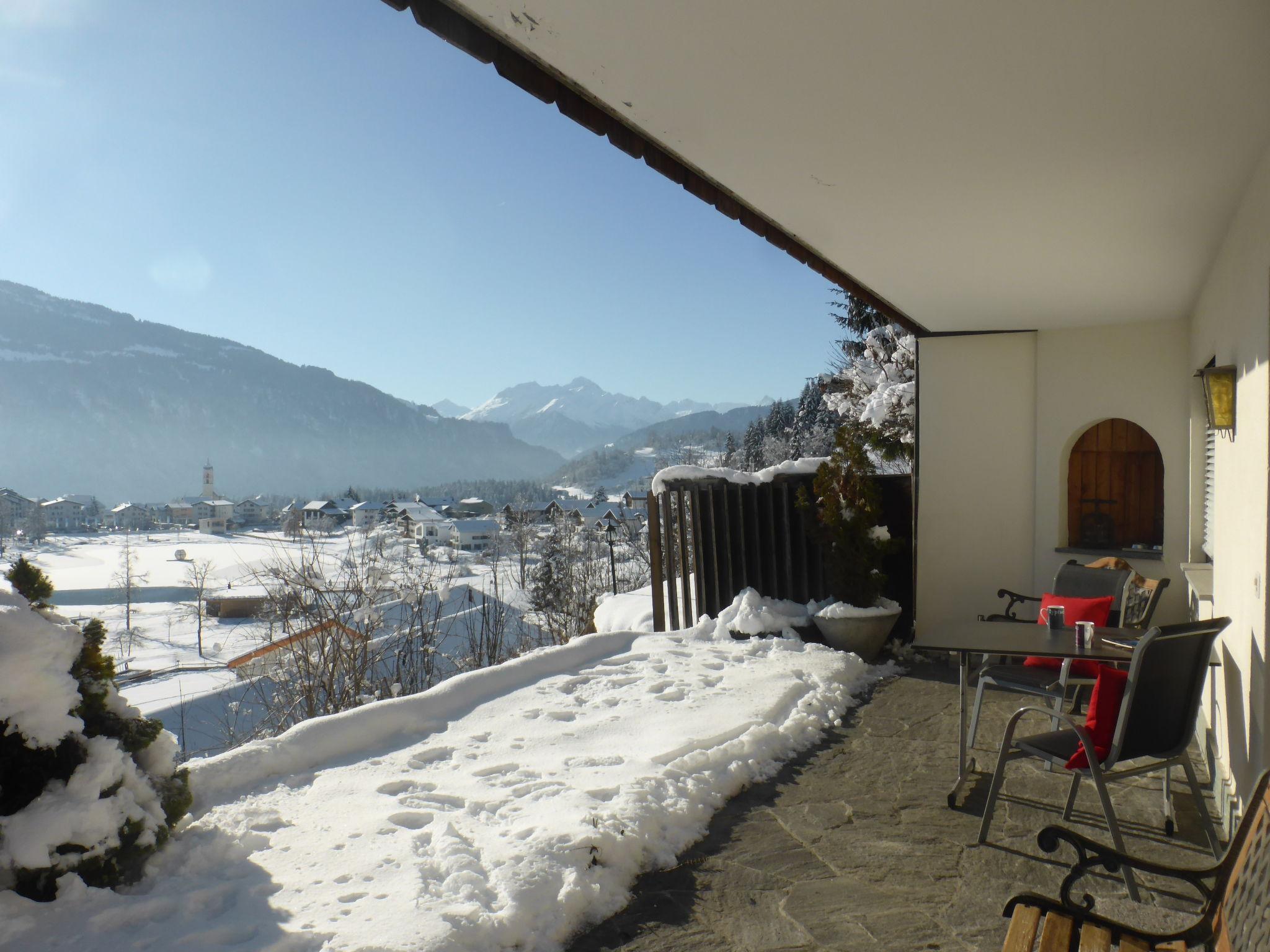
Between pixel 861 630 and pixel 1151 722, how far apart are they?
11.4 feet

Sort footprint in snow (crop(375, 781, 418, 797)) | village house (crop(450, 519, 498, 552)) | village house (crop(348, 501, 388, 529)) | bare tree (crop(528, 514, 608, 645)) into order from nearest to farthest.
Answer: footprint in snow (crop(375, 781, 418, 797)) → bare tree (crop(528, 514, 608, 645)) → village house (crop(348, 501, 388, 529)) → village house (crop(450, 519, 498, 552))

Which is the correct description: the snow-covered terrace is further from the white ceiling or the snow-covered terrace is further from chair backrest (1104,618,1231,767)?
the white ceiling

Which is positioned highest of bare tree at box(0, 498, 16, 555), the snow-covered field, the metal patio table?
bare tree at box(0, 498, 16, 555)

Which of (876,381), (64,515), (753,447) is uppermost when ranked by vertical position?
(876,381)

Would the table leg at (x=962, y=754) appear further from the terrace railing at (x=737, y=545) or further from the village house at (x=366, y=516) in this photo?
the village house at (x=366, y=516)

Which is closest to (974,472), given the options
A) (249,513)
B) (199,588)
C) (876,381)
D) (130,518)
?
(876,381)

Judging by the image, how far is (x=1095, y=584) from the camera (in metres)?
4.99

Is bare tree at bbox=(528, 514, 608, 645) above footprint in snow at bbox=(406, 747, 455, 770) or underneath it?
underneath

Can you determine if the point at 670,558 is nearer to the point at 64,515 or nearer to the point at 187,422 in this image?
the point at 64,515

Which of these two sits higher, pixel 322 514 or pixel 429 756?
pixel 322 514

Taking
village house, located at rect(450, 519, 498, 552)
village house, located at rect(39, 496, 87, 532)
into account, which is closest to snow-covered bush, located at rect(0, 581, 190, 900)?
village house, located at rect(39, 496, 87, 532)

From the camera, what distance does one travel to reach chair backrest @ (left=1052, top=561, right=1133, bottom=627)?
4863 millimetres

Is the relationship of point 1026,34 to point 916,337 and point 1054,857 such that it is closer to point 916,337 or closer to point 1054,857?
point 1054,857

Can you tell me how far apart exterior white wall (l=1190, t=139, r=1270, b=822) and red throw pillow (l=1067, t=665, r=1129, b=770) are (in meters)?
0.42
